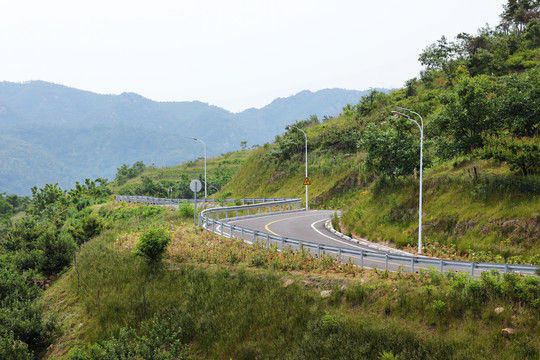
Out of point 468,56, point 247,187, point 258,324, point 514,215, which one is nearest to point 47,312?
point 258,324

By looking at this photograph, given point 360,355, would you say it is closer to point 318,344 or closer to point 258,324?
point 318,344

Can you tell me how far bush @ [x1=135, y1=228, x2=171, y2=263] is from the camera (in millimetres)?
19406

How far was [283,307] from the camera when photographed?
14312 millimetres

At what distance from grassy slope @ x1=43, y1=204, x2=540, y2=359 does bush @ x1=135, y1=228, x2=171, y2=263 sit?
728 millimetres

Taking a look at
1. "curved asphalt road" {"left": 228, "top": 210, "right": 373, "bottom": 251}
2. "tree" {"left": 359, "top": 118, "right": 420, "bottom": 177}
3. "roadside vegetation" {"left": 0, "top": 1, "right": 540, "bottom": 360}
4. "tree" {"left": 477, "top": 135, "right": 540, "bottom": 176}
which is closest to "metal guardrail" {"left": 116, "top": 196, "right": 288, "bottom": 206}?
"curved asphalt road" {"left": 228, "top": 210, "right": 373, "bottom": 251}

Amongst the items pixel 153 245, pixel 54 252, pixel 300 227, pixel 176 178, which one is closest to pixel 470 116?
pixel 300 227

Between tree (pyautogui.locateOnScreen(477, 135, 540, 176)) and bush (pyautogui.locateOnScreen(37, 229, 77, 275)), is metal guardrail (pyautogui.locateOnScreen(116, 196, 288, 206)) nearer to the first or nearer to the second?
bush (pyautogui.locateOnScreen(37, 229, 77, 275))

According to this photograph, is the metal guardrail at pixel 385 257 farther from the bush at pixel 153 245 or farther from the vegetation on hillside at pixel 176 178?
the vegetation on hillside at pixel 176 178

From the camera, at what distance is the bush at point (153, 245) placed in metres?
19.4

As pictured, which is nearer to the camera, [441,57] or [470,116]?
[470,116]

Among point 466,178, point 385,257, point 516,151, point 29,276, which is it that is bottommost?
point 29,276

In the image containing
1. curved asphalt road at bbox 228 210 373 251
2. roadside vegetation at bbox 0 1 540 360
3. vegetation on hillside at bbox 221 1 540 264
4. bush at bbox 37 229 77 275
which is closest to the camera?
roadside vegetation at bbox 0 1 540 360

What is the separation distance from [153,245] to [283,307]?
8.20m

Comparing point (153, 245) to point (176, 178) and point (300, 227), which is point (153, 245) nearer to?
point (300, 227)
